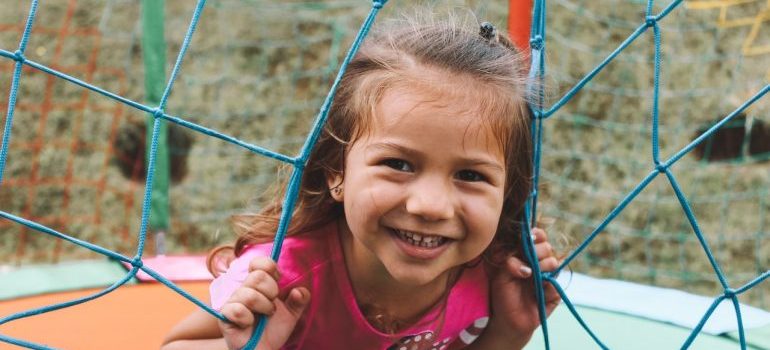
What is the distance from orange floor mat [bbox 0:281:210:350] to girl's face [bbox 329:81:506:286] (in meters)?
0.52

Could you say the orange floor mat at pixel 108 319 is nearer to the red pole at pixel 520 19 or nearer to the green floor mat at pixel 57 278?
the green floor mat at pixel 57 278

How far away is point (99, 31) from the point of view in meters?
2.59

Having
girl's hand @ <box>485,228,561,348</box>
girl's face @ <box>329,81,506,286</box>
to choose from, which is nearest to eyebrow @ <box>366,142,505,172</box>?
girl's face @ <box>329,81,506,286</box>

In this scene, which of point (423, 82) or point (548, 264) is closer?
point (423, 82)

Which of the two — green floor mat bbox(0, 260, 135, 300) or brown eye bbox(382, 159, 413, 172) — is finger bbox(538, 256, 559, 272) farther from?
green floor mat bbox(0, 260, 135, 300)

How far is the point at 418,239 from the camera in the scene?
87cm

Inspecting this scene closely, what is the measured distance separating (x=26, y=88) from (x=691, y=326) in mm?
1925

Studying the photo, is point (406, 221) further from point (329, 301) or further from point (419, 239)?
point (329, 301)

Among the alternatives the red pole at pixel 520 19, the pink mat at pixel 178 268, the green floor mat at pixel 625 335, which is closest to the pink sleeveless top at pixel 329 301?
the green floor mat at pixel 625 335

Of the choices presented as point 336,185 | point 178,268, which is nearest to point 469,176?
point 336,185

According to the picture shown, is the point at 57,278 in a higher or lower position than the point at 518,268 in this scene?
higher

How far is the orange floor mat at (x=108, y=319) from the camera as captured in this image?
125 centimetres

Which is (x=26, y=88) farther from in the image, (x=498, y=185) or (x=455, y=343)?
(x=498, y=185)

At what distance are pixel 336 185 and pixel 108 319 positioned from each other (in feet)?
1.81
